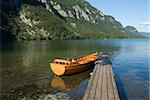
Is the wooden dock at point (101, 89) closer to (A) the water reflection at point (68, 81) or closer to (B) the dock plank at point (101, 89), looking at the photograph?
(B) the dock plank at point (101, 89)

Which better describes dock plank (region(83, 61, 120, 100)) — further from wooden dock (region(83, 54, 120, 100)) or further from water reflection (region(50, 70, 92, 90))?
water reflection (region(50, 70, 92, 90))

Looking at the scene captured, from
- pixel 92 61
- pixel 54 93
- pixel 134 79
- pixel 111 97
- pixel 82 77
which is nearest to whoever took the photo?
pixel 111 97

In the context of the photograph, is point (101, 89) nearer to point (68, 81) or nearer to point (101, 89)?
point (101, 89)

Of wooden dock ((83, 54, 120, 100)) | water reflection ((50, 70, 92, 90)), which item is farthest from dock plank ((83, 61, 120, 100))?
water reflection ((50, 70, 92, 90))

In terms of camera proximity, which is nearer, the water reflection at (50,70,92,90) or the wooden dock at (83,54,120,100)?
the wooden dock at (83,54,120,100)

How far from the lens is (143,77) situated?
3953cm

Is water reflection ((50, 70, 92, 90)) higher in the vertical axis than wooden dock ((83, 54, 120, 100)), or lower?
lower

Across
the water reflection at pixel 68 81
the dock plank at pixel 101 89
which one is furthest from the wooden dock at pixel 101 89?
the water reflection at pixel 68 81

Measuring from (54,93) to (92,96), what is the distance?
772 centimetres

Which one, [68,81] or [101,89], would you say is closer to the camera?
[101,89]

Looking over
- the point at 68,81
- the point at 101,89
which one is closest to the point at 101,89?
the point at 101,89

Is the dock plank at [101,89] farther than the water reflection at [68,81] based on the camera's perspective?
No

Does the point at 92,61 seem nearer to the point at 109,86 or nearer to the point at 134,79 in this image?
the point at 134,79

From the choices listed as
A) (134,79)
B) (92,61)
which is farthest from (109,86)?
(92,61)
